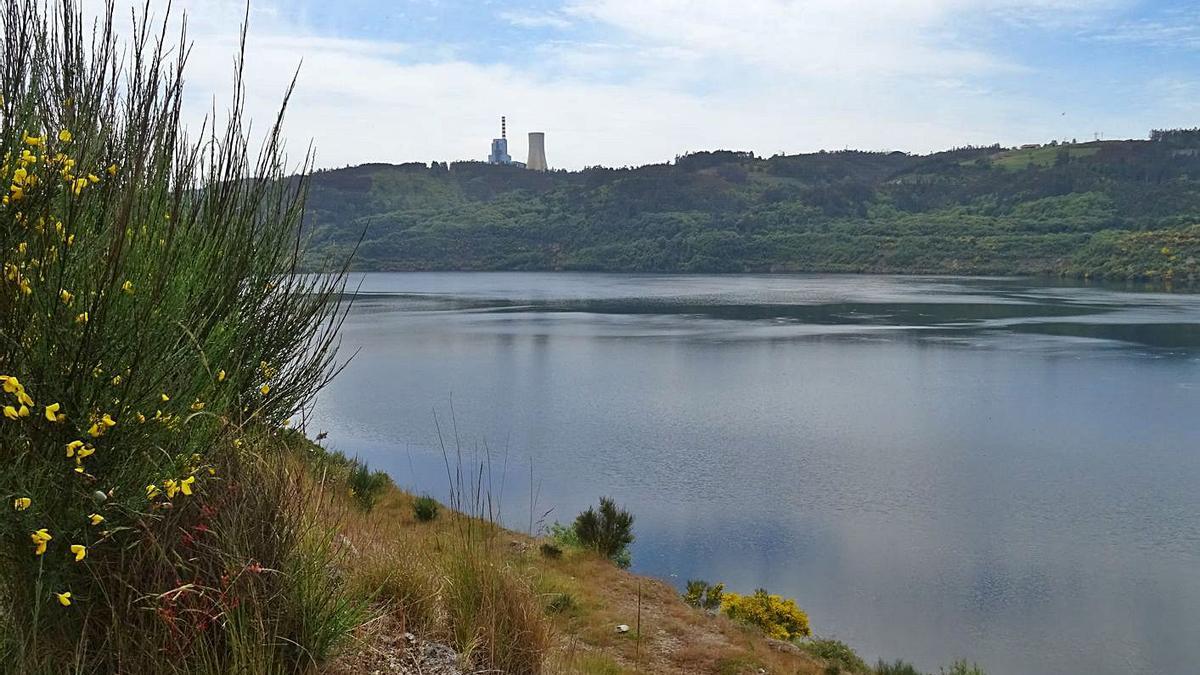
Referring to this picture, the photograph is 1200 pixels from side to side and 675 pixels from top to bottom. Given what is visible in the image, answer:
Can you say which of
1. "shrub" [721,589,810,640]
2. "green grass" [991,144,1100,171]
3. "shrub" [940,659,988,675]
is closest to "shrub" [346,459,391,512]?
"shrub" [721,589,810,640]

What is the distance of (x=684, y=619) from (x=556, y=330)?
33802mm

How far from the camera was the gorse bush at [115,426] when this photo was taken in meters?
2.66

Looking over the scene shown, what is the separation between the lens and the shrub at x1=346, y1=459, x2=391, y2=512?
10.3 m

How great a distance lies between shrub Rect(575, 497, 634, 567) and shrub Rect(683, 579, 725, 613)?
114 cm

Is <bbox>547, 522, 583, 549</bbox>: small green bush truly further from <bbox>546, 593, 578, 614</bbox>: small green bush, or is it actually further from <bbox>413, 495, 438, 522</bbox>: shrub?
<bbox>546, 593, 578, 614</bbox>: small green bush

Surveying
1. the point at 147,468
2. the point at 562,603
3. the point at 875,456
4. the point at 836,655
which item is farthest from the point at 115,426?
the point at 875,456

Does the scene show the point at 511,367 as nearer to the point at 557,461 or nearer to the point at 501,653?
the point at 557,461

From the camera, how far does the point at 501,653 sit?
399cm

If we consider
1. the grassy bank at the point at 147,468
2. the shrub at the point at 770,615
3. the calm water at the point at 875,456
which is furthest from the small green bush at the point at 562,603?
the calm water at the point at 875,456

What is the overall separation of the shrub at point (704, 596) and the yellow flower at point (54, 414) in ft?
27.7

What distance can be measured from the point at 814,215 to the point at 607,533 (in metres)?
123

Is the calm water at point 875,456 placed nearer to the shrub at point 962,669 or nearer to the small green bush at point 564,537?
the shrub at point 962,669

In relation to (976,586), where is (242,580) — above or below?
above

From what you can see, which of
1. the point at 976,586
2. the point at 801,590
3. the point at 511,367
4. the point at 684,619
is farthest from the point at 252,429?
the point at 511,367
